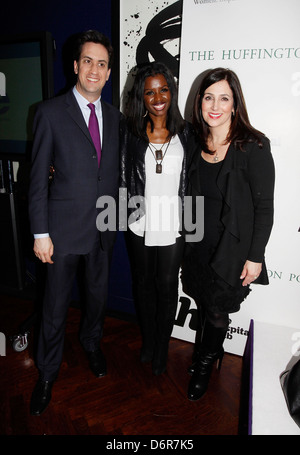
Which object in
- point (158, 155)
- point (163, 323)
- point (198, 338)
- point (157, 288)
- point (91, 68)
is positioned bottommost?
point (198, 338)

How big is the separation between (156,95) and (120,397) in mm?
1786

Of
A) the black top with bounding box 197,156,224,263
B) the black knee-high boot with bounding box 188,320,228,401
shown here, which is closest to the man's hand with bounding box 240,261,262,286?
the black top with bounding box 197,156,224,263

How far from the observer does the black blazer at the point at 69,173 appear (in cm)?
157

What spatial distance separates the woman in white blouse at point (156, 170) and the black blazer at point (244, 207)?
0.94 ft

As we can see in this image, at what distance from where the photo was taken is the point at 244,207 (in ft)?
5.22

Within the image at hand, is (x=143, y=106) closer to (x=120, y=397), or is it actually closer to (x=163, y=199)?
(x=163, y=199)

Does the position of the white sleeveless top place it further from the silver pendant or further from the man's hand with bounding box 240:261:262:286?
the man's hand with bounding box 240:261:262:286

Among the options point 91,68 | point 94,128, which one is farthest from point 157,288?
point 91,68

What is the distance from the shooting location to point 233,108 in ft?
5.17

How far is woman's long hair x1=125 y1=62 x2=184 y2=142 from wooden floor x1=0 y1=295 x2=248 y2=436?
1.56 m

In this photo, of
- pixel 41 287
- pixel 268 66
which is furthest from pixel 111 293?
pixel 268 66

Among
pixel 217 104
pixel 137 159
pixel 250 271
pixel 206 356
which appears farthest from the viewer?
pixel 206 356

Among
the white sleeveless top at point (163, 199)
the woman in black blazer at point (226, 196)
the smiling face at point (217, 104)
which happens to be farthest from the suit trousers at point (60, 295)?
the smiling face at point (217, 104)

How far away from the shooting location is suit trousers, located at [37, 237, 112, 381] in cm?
177
